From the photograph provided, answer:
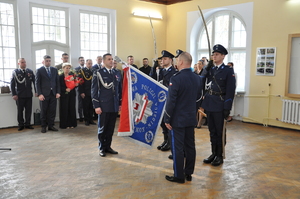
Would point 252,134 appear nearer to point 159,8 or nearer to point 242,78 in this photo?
point 242,78

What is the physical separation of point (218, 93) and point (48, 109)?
14.7ft

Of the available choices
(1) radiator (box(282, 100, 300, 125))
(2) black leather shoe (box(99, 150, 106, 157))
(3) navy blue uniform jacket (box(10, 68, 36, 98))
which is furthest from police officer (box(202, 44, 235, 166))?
(3) navy blue uniform jacket (box(10, 68, 36, 98))

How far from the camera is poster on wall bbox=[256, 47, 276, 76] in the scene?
7738 mm

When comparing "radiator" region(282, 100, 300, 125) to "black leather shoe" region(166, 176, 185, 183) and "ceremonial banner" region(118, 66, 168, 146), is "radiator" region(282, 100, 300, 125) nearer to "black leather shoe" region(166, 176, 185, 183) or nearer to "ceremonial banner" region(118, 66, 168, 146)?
"ceremonial banner" region(118, 66, 168, 146)

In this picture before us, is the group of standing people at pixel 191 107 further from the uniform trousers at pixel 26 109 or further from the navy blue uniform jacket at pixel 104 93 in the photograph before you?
the uniform trousers at pixel 26 109

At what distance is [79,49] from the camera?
8.66 m

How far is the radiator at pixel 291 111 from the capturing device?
23.6ft

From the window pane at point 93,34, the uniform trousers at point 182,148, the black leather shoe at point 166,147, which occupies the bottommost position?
the black leather shoe at point 166,147

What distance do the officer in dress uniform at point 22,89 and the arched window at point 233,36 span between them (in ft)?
19.3

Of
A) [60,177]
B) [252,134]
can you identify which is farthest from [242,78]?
[60,177]

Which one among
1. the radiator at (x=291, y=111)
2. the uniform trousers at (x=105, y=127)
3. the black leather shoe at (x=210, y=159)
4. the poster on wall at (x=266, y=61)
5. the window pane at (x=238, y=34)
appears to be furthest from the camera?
the window pane at (x=238, y=34)

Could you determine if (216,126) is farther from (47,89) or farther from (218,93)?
(47,89)

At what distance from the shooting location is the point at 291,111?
735 centimetres

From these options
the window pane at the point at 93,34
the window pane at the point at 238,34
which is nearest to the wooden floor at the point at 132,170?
the window pane at the point at 93,34
